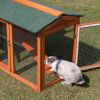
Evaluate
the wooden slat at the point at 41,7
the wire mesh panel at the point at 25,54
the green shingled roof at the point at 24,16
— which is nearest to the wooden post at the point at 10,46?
the wire mesh panel at the point at 25,54

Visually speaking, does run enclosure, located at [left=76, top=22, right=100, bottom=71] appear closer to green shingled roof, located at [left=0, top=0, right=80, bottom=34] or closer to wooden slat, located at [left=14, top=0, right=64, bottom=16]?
green shingled roof, located at [left=0, top=0, right=80, bottom=34]

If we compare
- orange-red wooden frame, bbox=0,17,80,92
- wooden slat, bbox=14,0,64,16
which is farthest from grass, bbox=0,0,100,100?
wooden slat, bbox=14,0,64,16

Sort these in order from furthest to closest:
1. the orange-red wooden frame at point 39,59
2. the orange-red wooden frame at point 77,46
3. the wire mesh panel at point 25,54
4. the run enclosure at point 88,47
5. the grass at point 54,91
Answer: the wire mesh panel at point 25,54
the run enclosure at point 88,47
the orange-red wooden frame at point 77,46
the grass at point 54,91
the orange-red wooden frame at point 39,59

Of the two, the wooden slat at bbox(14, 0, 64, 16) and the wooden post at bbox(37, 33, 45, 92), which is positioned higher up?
the wooden slat at bbox(14, 0, 64, 16)

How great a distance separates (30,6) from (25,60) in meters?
1.75

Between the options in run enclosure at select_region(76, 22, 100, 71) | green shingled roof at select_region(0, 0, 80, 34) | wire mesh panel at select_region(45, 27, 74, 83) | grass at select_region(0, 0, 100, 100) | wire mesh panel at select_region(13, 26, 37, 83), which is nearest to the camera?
green shingled roof at select_region(0, 0, 80, 34)

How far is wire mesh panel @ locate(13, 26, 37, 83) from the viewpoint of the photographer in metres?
9.27

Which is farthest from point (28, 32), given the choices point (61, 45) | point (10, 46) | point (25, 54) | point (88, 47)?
point (61, 45)

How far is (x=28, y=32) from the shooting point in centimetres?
838

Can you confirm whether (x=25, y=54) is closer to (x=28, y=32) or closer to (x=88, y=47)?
(x=28, y=32)

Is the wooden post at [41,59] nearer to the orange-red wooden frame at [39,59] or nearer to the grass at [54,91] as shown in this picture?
the orange-red wooden frame at [39,59]

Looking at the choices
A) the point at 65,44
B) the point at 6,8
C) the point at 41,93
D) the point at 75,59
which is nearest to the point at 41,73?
the point at 41,93

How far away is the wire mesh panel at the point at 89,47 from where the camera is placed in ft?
32.3

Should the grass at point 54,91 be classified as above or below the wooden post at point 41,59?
below
